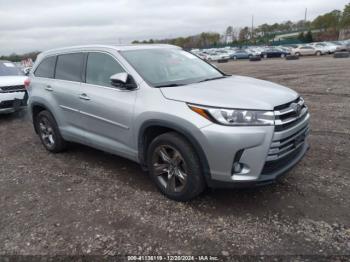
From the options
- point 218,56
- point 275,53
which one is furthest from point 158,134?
point 218,56

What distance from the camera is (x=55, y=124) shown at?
5281 millimetres

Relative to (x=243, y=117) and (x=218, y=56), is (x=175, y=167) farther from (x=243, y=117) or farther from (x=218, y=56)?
(x=218, y=56)

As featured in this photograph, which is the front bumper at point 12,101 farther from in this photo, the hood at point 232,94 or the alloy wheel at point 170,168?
the hood at point 232,94

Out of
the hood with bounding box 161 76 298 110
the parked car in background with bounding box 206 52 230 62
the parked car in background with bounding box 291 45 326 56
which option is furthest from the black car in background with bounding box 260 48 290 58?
the hood with bounding box 161 76 298 110

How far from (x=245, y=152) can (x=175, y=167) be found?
2.88ft

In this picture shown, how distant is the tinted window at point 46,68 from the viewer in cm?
535

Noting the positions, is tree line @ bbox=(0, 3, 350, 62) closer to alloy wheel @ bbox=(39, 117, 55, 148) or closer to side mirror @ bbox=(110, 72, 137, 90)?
alloy wheel @ bbox=(39, 117, 55, 148)

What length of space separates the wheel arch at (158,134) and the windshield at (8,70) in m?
6.97

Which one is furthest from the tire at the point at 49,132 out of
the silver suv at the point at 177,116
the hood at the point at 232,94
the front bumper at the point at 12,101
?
the front bumper at the point at 12,101

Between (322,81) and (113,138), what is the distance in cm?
1176

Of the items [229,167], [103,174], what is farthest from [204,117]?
[103,174]

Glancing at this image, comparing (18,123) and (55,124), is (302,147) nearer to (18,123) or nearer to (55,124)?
(55,124)

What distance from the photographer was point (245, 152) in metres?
3.09

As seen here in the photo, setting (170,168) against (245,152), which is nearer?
(245,152)
